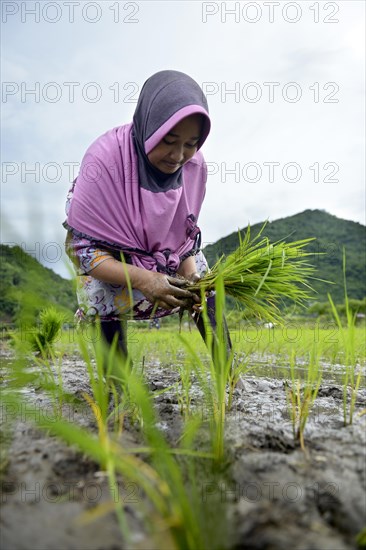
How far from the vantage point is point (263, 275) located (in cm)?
216

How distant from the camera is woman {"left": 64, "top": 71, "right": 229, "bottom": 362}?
7.31 ft

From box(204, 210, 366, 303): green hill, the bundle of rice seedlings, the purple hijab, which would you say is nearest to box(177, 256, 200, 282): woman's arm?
the purple hijab

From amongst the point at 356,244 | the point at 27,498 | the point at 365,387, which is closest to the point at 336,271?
the point at 356,244

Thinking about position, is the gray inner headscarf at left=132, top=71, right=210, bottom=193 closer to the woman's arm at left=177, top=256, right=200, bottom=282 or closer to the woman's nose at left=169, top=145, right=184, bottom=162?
the woman's nose at left=169, top=145, right=184, bottom=162

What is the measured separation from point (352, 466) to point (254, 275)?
43.0 inches

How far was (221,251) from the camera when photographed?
7.82 feet

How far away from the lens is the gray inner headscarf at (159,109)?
7.30ft

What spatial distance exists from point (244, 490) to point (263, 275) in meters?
1.27

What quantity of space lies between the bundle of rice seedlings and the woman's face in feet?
1.73

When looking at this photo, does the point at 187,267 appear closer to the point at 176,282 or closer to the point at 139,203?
the point at 139,203

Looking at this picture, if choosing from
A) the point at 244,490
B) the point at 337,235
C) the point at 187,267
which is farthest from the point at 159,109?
the point at 337,235

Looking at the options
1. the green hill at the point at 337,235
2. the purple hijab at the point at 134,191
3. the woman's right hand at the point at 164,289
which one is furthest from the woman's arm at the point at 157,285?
the green hill at the point at 337,235

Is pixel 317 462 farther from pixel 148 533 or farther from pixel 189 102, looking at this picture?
pixel 189 102

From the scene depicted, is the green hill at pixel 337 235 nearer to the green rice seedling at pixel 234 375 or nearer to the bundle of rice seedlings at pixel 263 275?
the bundle of rice seedlings at pixel 263 275
